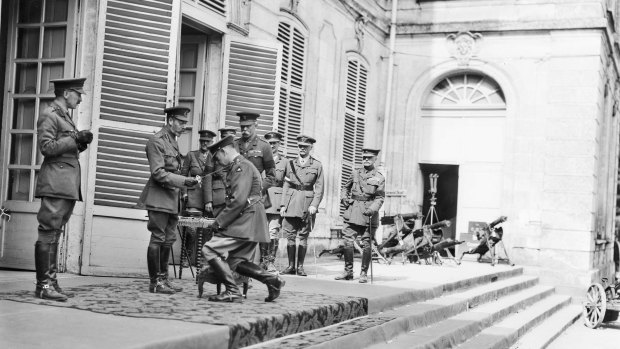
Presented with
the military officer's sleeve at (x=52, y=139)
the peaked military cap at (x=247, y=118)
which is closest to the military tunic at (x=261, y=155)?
the peaked military cap at (x=247, y=118)

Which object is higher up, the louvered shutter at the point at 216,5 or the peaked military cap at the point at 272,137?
the louvered shutter at the point at 216,5

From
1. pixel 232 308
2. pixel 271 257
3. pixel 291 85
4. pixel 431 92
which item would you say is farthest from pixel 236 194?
pixel 431 92

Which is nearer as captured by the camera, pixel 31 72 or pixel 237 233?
pixel 237 233

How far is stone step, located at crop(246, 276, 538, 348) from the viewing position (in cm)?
601

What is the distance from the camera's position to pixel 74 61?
8.54 meters

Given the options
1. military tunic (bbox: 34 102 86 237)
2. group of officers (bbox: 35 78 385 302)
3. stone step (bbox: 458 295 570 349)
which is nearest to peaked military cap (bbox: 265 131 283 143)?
group of officers (bbox: 35 78 385 302)

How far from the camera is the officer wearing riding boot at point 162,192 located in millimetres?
6945

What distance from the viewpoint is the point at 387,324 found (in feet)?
23.6

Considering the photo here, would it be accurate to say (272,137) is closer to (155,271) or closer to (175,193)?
(175,193)

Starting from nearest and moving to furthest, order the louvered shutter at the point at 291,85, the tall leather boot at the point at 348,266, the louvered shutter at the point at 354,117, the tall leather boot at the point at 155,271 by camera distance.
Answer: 1. the tall leather boot at the point at 155,271
2. the tall leather boot at the point at 348,266
3. the louvered shutter at the point at 291,85
4. the louvered shutter at the point at 354,117

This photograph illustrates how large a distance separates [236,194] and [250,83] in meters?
4.31

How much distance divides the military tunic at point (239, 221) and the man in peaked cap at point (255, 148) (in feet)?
4.18

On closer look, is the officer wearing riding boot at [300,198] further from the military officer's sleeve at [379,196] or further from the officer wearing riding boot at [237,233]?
the officer wearing riding boot at [237,233]

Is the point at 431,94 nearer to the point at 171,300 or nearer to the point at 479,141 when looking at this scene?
the point at 479,141
